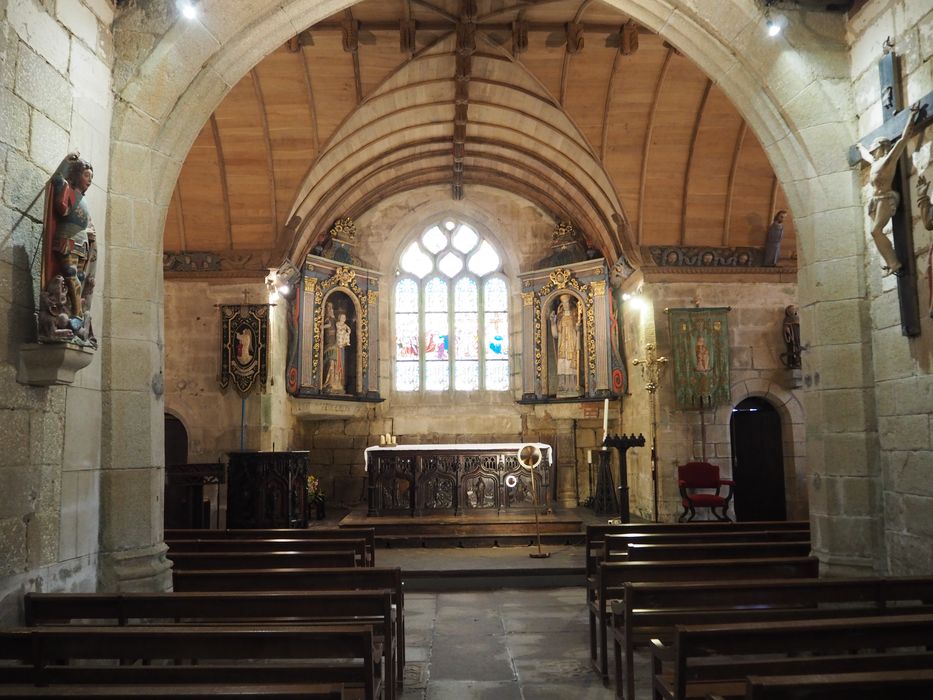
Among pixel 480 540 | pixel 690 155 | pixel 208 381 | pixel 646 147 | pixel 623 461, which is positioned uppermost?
pixel 646 147

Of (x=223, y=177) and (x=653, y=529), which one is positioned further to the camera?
(x=223, y=177)

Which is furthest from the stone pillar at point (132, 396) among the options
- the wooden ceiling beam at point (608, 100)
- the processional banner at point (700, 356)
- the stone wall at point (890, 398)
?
the processional banner at point (700, 356)

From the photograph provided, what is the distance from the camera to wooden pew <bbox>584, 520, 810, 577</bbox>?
646cm

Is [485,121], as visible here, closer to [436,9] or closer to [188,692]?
[436,9]

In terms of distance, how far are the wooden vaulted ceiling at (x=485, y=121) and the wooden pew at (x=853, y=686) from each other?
8715 millimetres

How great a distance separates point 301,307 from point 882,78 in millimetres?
10128

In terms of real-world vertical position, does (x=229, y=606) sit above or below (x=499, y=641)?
above

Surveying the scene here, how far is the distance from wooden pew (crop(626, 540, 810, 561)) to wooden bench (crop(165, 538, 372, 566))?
6.99 ft

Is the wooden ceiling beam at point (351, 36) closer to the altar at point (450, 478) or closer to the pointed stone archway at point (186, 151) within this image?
the pointed stone archway at point (186, 151)

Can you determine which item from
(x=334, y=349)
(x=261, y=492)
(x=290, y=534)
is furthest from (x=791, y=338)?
(x=290, y=534)

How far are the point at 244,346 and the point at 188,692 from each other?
9858mm

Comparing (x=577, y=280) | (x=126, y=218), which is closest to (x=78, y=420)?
(x=126, y=218)

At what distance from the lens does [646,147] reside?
11406 mm

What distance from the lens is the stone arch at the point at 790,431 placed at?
1182 cm
